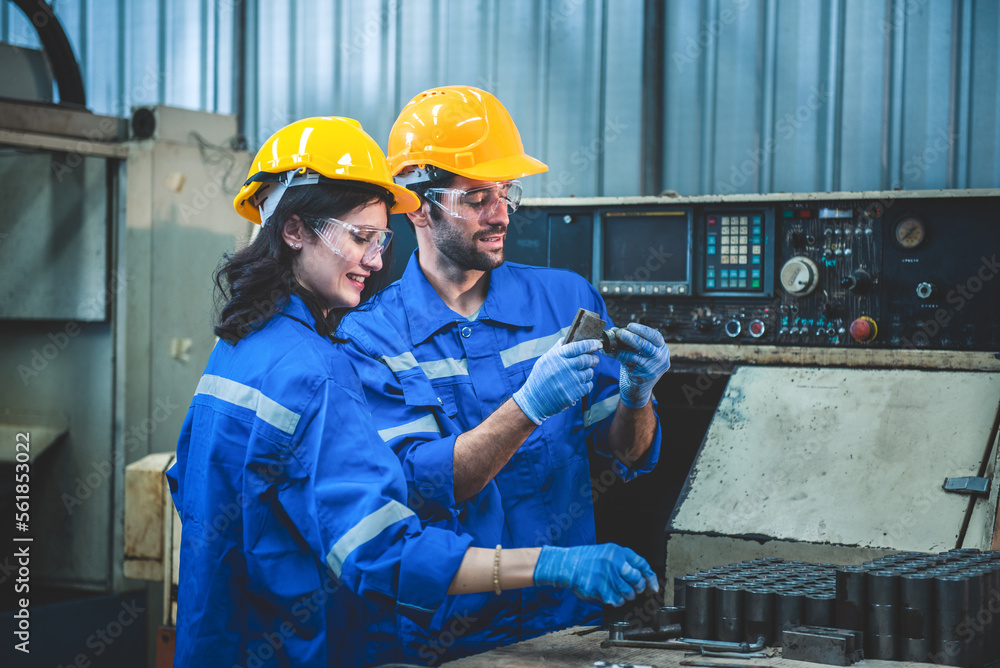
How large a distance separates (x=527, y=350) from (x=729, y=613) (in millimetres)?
624

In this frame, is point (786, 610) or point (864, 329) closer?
point (786, 610)

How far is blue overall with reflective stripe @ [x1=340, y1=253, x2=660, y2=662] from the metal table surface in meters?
0.28

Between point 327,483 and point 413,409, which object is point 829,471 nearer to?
point 413,409

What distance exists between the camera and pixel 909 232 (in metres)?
1.99

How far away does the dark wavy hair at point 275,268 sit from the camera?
1275mm

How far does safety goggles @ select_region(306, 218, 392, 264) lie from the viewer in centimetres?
134

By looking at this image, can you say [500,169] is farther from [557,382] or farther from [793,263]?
[793,263]

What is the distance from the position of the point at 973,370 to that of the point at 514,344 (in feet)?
3.04

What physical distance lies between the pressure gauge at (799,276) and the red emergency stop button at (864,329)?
12 cm

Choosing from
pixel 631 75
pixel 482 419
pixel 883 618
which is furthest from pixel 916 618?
pixel 631 75

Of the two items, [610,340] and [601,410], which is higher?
[610,340]

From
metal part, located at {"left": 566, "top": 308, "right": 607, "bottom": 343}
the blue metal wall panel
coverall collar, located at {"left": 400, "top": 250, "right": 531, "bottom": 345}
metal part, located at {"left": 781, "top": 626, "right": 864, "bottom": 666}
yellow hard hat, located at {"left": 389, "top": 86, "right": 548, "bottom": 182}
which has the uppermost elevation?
the blue metal wall panel

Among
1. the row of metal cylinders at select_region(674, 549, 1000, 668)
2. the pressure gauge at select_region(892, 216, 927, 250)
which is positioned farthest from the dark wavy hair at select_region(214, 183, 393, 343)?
the pressure gauge at select_region(892, 216, 927, 250)

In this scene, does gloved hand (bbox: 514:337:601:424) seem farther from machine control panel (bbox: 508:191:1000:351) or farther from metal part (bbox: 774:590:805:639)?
machine control panel (bbox: 508:191:1000:351)
